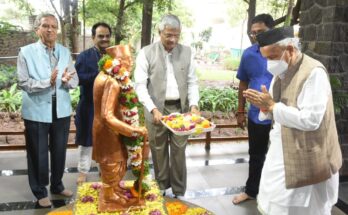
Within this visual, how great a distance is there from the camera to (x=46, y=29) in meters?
2.89

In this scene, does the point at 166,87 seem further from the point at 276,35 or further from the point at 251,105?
the point at 276,35

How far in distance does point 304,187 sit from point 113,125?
126 centimetres

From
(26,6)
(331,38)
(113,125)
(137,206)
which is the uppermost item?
(26,6)

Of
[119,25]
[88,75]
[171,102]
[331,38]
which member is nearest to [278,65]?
[171,102]

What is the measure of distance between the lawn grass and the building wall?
16.4 feet

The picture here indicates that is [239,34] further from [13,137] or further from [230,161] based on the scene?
[13,137]

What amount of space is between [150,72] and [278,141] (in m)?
1.46

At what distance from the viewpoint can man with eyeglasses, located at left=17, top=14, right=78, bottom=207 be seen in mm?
2906

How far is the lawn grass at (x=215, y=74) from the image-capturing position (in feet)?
30.5

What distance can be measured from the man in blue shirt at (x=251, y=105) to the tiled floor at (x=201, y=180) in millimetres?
214

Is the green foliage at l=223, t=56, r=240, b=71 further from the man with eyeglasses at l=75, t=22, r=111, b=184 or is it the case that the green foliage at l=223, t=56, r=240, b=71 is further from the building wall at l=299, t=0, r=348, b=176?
the man with eyeglasses at l=75, t=22, r=111, b=184

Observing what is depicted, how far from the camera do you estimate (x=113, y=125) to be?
215cm

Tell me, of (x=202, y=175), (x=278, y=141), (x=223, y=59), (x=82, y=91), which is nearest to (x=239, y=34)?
(x=223, y=59)

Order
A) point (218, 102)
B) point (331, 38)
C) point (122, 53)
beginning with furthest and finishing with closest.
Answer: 1. point (218, 102)
2. point (331, 38)
3. point (122, 53)
